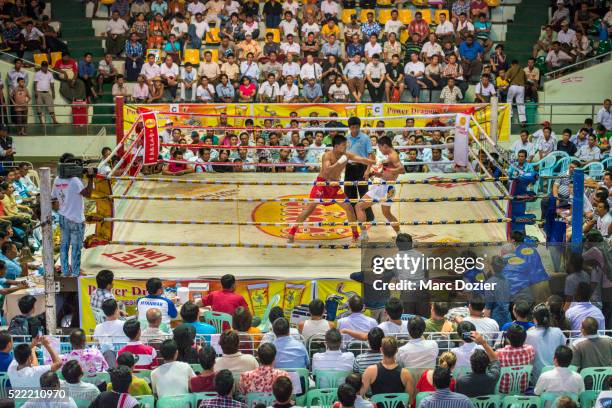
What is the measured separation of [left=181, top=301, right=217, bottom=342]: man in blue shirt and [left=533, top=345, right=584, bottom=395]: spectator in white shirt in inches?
108

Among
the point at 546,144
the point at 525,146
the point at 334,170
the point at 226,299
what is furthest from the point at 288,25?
the point at 226,299

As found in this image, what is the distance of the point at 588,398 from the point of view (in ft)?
22.1

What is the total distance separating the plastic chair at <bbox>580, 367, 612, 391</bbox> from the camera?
699 cm

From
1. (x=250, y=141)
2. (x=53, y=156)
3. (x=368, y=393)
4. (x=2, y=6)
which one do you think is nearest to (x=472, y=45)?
(x=250, y=141)

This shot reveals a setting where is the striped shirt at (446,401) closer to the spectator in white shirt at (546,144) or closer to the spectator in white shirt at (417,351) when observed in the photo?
the spectator in white shirt at (417,351)

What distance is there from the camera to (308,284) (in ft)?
31.8

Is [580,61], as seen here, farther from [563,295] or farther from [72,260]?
[72,260]

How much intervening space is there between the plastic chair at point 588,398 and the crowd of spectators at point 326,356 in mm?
62

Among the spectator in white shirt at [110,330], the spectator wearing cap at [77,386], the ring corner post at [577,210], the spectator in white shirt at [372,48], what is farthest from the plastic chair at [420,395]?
the spectator in white shirt at [372,48]

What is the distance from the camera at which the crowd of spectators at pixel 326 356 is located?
6582 mm

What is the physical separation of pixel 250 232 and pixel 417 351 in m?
4.65

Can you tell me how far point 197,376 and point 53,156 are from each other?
11873mm

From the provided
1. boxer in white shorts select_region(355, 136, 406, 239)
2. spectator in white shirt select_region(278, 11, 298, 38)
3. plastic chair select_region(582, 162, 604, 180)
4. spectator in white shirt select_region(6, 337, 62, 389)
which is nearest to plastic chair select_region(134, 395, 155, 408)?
spectator in white shirt select_region(6, 337, 62, 389)

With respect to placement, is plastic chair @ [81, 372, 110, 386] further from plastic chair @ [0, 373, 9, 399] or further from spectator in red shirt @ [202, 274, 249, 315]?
spectator in red shirt @ [202, 274, 249, 315]
